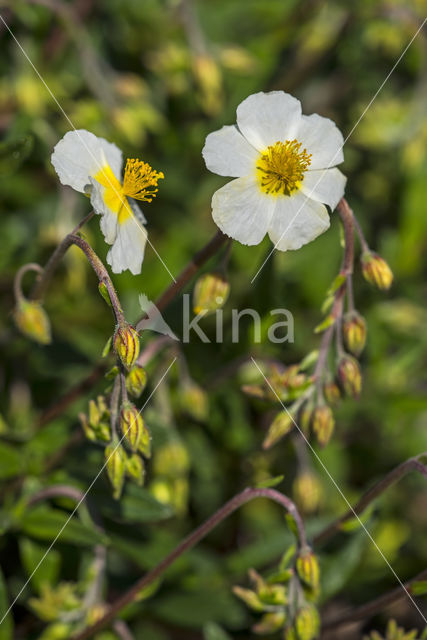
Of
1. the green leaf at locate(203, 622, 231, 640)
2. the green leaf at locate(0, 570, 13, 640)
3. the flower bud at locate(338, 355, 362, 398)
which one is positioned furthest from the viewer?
the green leaf at locate(203, 622, 231, 640)

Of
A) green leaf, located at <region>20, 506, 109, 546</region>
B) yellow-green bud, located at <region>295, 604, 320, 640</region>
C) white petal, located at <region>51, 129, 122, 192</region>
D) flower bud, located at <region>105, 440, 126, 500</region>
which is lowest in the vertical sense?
yellow-green bud, located at <region>295, 604, 320, 640</region>

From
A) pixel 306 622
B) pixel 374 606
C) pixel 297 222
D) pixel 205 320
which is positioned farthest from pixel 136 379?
pixel 205 320

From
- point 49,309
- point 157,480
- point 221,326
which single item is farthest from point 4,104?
point 157,480

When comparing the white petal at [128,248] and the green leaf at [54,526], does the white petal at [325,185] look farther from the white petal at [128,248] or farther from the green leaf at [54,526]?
the green leaf at [54,526]

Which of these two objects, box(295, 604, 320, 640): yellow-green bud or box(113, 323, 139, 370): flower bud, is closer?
box(113, 323, 139, 370): flower bud

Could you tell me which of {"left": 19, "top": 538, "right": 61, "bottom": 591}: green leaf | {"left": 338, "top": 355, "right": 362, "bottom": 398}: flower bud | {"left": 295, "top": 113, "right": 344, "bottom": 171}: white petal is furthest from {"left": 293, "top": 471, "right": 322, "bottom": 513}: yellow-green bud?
{"left": 295, "top": 113, "right": 344, "bottom": 171}: white petal

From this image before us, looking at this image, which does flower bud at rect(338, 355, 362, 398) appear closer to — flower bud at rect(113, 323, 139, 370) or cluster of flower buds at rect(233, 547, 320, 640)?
cluster of flower buds at rect(233, 547, 320, 640)

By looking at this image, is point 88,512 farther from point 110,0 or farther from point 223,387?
point 110,0
